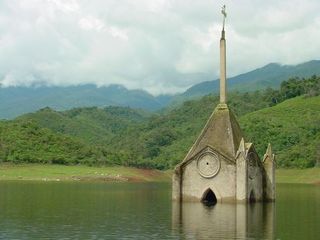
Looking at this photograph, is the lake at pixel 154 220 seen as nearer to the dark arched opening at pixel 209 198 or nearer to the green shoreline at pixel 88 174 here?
the dark arched opening at pixel 209 198

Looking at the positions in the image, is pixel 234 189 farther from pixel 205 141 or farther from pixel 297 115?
pixel 297 115

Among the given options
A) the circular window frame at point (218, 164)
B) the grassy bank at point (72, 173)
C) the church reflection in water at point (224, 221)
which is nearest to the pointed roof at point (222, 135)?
the circular window frame at point (218, 164)

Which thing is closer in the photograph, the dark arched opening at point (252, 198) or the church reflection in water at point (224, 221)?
the church reflection in water at point (224, 221)

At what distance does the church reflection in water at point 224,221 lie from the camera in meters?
42.3

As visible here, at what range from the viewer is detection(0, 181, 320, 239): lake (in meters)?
42.1

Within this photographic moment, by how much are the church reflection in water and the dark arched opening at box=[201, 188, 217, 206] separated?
79.4 inches

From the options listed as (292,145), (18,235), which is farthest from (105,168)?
(18,235)

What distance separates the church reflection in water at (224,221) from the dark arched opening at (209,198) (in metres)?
2.02

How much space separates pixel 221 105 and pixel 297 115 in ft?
406

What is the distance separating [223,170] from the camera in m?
64.9

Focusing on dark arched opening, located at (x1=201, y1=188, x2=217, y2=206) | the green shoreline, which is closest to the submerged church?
dark arched opening, located at (x1=201, y1=188, x2=217, y2=206)

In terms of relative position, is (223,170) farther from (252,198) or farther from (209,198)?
A: (209,198)

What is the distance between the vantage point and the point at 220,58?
2832 inches

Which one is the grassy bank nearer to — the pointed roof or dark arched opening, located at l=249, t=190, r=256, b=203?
the pointed roof
